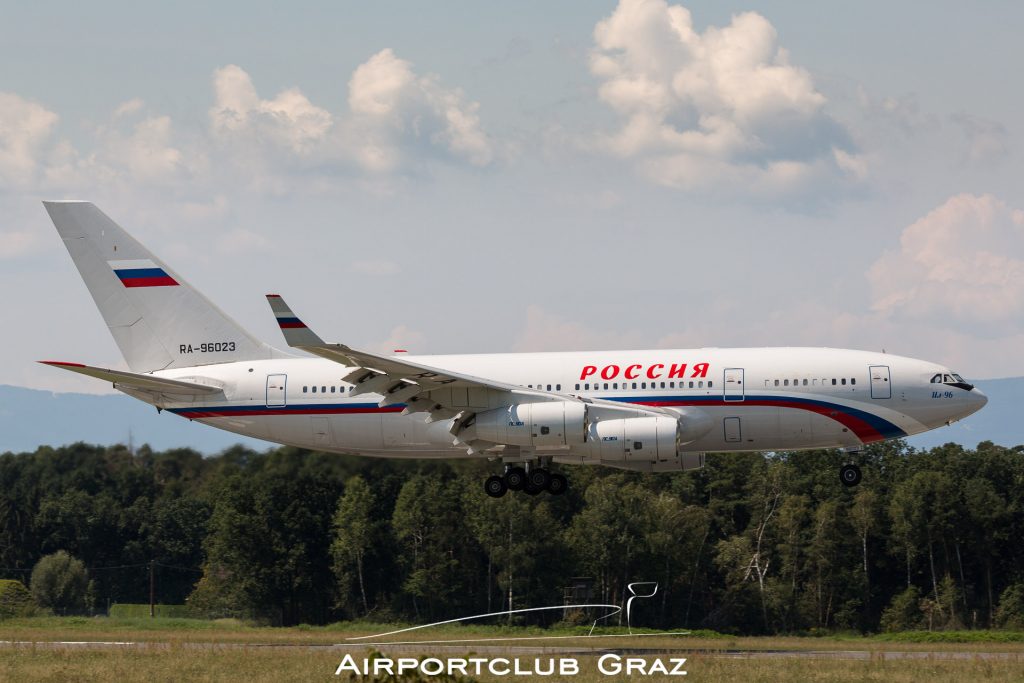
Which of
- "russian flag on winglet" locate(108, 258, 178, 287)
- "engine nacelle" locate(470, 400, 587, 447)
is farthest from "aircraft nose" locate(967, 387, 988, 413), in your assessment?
"russian flag on winglet" locate(108, 258, 178, 287)

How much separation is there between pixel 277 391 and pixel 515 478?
7.67m

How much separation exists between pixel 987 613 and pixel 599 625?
23454 millimetres

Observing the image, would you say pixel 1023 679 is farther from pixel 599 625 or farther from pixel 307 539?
pixel 307 539

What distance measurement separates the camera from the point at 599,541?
71.9 meters

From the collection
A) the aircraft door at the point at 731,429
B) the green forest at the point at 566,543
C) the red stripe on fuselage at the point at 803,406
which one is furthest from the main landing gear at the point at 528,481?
the green forest at the point at 566,543

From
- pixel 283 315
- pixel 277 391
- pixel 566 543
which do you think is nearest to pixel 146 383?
pixel 277 391

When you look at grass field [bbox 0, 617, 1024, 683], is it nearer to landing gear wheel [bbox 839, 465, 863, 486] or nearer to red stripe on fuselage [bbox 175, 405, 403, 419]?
landing gear wheel [bbox 839, 465, 863, 486]

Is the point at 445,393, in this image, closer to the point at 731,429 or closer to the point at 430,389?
the point at 430,389

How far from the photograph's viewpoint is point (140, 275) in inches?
1768

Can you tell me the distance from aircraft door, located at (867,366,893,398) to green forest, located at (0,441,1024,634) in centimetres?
2757

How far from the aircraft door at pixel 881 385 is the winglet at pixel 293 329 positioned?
15.8 meters

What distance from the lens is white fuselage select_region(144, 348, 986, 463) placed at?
38.9m

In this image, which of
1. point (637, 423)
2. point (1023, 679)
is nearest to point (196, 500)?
point (637, 423)

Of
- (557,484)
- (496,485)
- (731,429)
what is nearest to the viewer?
(731,429)
